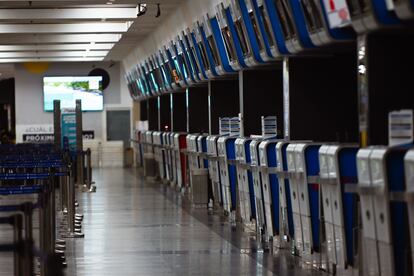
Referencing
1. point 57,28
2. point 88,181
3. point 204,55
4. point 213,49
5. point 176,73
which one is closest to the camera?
point 213,49

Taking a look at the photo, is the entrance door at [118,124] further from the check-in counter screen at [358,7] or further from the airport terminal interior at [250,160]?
the check-in counter screen at [358,7]

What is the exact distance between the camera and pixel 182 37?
2067cm

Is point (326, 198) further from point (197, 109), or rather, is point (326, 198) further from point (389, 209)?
point (197, 109)

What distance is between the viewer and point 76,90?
126 ft

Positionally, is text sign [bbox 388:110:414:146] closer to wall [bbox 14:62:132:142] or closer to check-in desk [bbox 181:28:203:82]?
check-in desk [bbox 181:28:203:82]

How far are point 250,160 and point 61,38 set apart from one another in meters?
15.4

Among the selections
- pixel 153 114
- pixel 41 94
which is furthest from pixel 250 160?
pixel 41 94

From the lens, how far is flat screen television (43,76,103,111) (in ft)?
124

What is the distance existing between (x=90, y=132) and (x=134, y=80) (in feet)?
Result: 16.6

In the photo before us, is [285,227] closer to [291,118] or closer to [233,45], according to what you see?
[291,118]

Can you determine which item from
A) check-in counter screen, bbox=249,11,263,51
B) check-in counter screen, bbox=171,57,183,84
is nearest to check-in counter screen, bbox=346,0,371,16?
check-in counter screen, bbox=249,11,263,51

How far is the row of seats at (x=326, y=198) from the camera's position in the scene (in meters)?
7.09

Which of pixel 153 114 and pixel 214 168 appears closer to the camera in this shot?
pixel 214 168

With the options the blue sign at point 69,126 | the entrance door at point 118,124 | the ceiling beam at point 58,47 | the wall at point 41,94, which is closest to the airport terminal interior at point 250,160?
the ceiling beam at point 58,47
